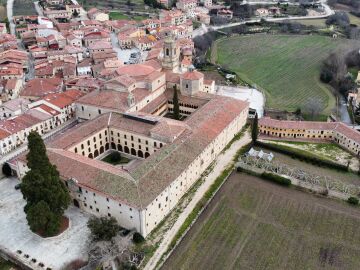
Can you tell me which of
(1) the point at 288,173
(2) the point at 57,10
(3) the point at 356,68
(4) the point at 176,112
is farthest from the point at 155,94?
(2) the point at 57,10

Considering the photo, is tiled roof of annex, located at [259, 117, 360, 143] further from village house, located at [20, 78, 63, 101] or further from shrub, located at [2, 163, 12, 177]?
shrub, located at [2, 163, 12, 177]

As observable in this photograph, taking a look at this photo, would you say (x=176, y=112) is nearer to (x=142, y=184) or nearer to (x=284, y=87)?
(x=142, y=184)

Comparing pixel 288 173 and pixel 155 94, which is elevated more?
pixel 155 94

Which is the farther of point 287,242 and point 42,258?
point 287,242

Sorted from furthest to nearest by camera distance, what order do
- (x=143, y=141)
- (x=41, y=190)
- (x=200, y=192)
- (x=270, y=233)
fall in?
1. (x=143, y=141)
2. (x=200, y=192)
3. (x=270, y=233)
4. (x=41, y=190)

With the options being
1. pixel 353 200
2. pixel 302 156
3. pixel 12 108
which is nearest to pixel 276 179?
pixel 302 156

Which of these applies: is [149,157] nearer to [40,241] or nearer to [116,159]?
[116,159]
